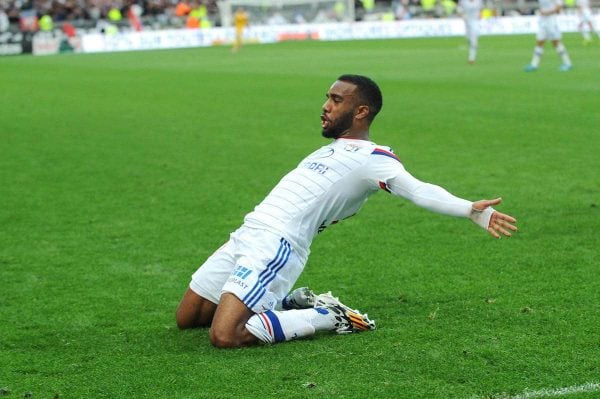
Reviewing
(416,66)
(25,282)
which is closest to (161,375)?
(25,282)

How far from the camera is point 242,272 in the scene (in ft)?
20.6

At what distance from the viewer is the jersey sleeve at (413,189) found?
5953mm

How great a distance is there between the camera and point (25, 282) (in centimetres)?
813

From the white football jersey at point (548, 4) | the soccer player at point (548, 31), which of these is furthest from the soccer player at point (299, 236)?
the white football jersey at point (548, 4)

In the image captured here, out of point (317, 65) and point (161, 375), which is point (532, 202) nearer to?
point (161, 375)

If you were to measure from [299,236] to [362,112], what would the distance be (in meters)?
0.86

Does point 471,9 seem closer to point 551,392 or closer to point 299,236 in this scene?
point 299,236

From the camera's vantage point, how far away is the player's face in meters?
6.43

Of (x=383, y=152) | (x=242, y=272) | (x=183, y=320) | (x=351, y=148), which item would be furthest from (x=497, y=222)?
(x=183, y=320)

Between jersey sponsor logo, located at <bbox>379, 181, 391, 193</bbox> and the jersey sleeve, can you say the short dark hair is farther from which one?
jersey sponsor logo, located at <bbox>379, 181, 391, 193</bbox>

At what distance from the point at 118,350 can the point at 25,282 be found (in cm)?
220

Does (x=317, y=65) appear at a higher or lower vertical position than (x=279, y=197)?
lower

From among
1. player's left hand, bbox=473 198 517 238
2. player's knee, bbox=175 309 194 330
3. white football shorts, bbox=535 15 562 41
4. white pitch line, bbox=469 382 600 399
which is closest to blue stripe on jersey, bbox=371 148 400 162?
player's left hand, bbox=473 198 517 238

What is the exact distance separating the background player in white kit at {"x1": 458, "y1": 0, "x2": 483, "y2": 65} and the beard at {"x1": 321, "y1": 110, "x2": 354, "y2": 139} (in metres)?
A: 23.4
